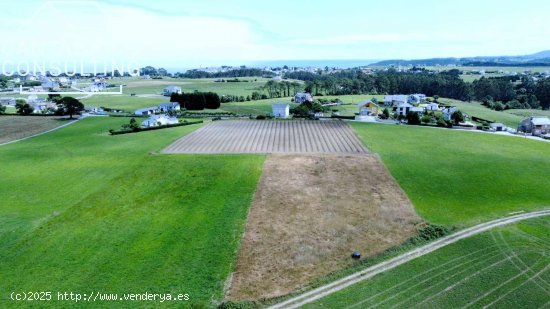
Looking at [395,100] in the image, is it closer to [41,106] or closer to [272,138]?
[272,138]

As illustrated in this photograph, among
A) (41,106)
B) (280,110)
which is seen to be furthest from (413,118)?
(41,106)

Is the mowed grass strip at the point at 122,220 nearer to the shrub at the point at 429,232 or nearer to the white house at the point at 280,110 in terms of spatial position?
the shrub at the point at 429,232

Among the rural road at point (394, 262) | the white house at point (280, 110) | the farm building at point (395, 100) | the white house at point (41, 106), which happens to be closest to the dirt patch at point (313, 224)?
the rural road at point (394, 262)

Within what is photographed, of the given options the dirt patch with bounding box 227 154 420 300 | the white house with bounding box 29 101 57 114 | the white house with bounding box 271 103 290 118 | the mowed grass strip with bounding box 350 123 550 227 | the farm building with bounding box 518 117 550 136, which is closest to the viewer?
the dirt patch with bounding box 227 154 420 300

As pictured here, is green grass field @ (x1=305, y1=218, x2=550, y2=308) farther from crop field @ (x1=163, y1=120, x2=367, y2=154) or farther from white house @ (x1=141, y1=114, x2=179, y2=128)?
white house @ (x1=141, y1=114, x2=179, y2=128)

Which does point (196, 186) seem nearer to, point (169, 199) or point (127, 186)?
point (169, 199)

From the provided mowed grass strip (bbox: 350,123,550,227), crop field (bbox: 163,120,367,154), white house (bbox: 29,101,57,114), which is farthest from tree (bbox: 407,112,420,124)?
white house (bbox: 29,101,57,114)

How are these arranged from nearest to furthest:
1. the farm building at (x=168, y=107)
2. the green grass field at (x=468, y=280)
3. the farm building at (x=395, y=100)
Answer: the green grass field at (x=468, y=280) → the farm building at (x=168, y=107) → the farm building at (x=395, y=100)
